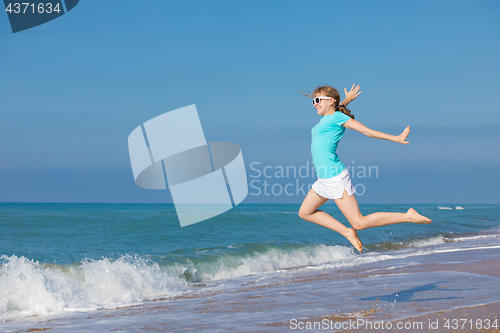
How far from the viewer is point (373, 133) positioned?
16.3 ft

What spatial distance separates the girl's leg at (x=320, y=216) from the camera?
5711 mm

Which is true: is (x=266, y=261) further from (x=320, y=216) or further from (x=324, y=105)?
(x=324, y=105)

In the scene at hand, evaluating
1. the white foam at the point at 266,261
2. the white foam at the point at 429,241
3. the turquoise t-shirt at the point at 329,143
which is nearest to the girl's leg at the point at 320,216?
the turquoise t-shirt at the point at 329,143

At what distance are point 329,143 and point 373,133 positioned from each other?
1.91 feet

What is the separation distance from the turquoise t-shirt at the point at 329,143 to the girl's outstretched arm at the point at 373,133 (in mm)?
123

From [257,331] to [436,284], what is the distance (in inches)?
154

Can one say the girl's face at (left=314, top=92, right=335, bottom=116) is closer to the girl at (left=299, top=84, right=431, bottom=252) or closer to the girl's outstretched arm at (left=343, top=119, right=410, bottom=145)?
the girl at (left=299, top=84, right=431, bottom=252)

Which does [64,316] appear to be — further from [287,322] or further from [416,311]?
[416,311]

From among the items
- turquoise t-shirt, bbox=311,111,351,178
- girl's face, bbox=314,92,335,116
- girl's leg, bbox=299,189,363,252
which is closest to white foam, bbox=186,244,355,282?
girl's leg, bbox=299,189,363,252

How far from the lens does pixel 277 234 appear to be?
24250mm

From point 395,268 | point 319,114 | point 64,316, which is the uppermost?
point 319,114

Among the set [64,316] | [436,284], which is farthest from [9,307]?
[436,284]

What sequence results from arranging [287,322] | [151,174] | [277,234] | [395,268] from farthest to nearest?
[277,234]
[151,174]
[395,268]
[287,322]

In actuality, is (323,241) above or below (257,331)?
below
